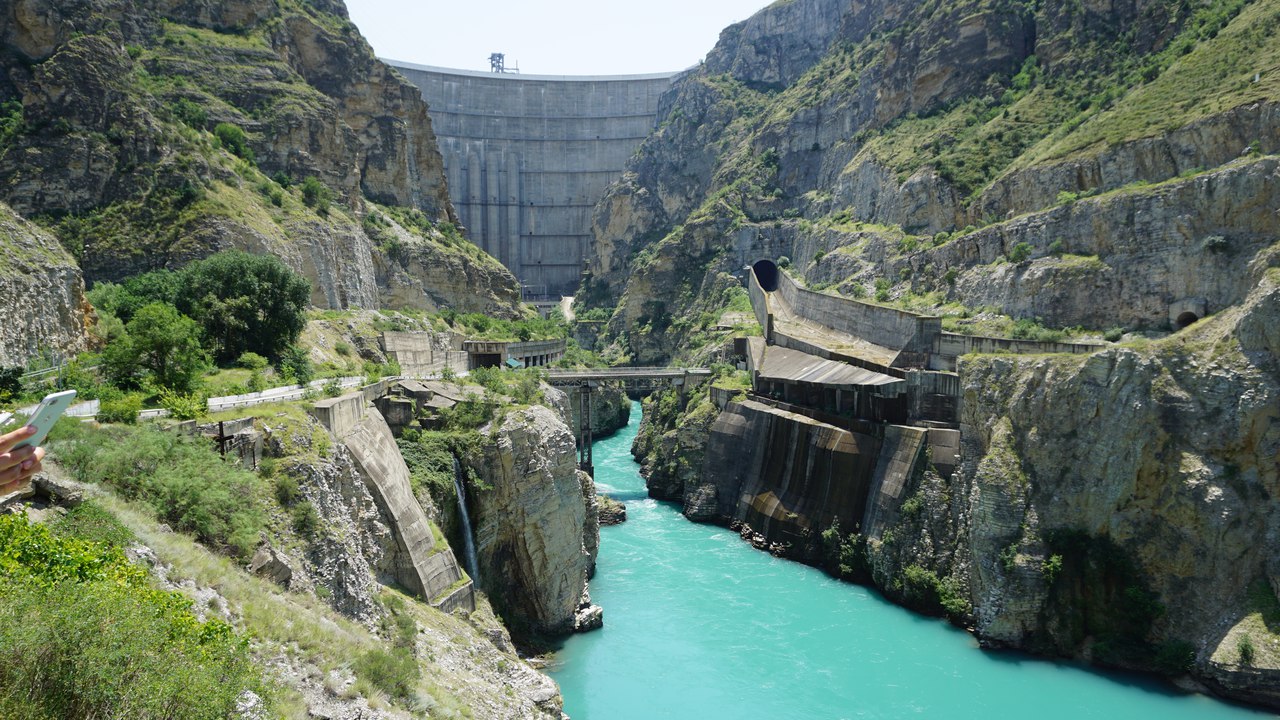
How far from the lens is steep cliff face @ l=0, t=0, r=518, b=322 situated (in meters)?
33.1

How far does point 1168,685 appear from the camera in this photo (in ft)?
84.2

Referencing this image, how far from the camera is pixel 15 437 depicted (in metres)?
11.2

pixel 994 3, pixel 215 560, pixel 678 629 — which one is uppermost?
pixel 994 3

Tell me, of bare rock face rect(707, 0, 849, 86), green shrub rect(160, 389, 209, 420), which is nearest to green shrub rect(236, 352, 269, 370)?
green shrub rect(160, 389, 209, 420)

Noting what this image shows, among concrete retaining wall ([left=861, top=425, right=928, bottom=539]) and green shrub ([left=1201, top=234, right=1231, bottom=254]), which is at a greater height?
green shrub ([left=1201, top=234, right=1231, bottom=254])

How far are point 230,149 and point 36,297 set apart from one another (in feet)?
89.6

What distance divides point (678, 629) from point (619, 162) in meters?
97.9

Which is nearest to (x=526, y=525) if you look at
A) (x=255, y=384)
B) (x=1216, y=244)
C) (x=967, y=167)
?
(x=255, y=384)

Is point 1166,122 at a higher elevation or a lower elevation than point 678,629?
higher

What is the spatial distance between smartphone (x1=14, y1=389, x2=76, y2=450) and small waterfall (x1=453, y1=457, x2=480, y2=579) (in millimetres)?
14089

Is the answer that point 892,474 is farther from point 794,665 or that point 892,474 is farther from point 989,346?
point 794,665

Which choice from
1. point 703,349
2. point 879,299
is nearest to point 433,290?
point 703,349

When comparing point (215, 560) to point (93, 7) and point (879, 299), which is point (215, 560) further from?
point (879, 299)

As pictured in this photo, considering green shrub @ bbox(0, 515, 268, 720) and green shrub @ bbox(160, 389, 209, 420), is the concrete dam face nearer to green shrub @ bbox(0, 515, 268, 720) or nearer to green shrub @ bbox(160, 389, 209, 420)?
green shrub @ bbox(160, 389, 209, 420)
